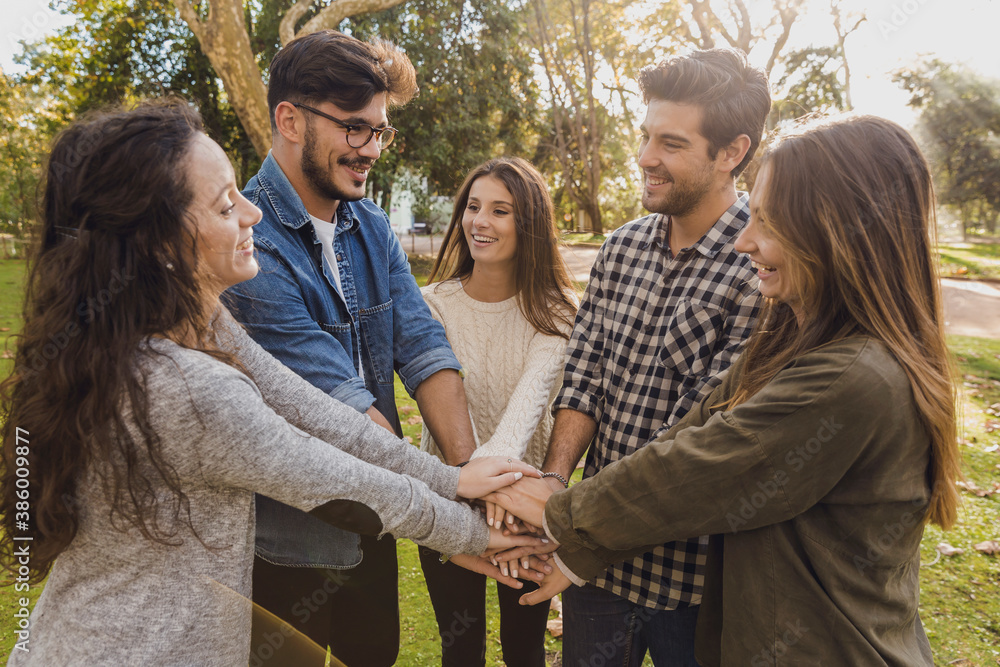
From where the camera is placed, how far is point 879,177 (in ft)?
5.28

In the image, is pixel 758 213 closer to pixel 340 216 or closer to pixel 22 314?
pixel 340 216

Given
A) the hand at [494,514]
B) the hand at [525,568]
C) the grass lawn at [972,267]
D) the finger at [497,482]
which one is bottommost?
the grass lawn at [972,267]

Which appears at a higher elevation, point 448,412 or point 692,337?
point 692,337

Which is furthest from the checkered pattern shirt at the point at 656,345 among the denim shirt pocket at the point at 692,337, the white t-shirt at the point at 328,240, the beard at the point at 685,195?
the white t-shirt at the point at 328,240

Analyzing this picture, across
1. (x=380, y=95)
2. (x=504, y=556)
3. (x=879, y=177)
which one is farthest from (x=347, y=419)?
(x=879, y=177)

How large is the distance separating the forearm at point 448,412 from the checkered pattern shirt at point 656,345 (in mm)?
385

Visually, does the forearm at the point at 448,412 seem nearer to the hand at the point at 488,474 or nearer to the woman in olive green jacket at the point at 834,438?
the hand at the point at 488,474

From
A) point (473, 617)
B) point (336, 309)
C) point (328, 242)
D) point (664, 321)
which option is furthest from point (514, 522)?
point (328, 242)

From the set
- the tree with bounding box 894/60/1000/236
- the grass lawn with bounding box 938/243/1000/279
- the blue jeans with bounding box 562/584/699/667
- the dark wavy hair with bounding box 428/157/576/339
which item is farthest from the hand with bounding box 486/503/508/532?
the tree with bounding box 894/60/1000/236

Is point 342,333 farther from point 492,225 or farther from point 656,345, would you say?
point 656,345

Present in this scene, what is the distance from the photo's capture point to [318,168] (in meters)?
2.43

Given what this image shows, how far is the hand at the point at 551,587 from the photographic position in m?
2.31

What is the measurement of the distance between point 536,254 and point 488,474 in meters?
1.12

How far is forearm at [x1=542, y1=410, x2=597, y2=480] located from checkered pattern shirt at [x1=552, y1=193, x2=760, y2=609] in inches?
1.3
